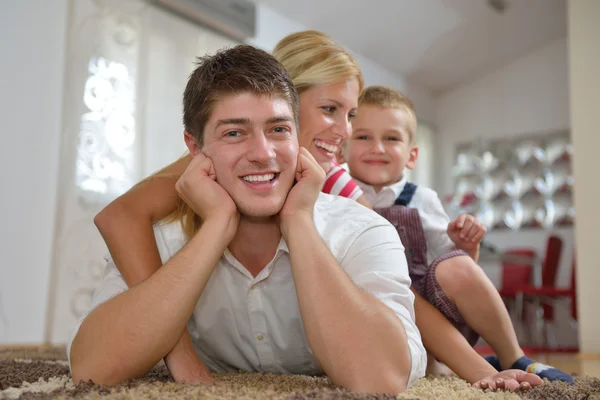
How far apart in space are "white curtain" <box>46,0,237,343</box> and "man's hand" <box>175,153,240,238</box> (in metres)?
2.85

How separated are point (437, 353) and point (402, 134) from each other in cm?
95

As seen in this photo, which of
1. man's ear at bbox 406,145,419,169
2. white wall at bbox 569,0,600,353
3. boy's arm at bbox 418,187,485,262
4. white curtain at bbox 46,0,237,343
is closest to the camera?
boy's arm at bbox 418,187,485,262

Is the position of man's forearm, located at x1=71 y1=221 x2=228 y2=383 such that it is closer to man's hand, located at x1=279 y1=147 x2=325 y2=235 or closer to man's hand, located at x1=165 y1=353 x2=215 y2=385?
man's hand, located at x1=165 y1=353 x2=215 y2=385

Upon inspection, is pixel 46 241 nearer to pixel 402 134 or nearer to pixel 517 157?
pixel 402 134

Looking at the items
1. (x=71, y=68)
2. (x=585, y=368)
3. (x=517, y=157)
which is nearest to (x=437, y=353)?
(x=585, y=368)

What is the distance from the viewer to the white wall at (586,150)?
4.08 metres

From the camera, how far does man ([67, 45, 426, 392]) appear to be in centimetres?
→ 117

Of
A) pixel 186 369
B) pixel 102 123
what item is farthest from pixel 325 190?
pixel 102 123

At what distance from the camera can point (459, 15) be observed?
21.4 feet

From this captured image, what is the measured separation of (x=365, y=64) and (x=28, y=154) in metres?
4.34

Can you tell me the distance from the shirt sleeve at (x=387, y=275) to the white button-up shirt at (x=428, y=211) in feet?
2.70

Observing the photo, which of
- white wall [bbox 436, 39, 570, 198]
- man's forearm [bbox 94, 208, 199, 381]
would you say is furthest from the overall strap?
white wall [bbox 436, 39, 570, 198]

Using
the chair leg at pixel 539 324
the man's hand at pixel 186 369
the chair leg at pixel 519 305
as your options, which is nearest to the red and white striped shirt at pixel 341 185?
the man's hand at pixel 186 369

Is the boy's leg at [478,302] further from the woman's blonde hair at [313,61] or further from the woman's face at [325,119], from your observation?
the woman's blonde hair at [313,61]
